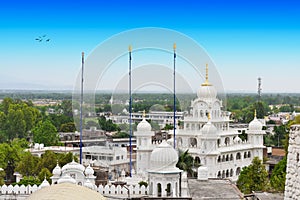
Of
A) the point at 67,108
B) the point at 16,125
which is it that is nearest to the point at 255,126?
the point at 16,125

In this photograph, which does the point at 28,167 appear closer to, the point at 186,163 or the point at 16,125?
the point at 186,163

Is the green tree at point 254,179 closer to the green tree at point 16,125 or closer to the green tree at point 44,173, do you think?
the green tree at point 44,173

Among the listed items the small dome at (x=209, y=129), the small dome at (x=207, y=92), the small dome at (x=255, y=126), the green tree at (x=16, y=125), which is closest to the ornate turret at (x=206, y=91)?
the small dome at (x=207, y=92)

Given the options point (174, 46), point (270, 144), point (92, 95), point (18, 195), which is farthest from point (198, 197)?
point (270, 144)

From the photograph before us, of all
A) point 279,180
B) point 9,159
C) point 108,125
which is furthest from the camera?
point 108,125

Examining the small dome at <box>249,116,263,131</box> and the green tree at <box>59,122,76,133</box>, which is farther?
the green tree at <box>59,122,76,133</box>

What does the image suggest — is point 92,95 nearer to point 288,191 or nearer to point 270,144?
point 288,191

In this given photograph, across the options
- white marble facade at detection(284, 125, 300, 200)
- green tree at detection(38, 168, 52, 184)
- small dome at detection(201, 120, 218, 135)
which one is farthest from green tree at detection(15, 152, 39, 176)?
white marble facade at detection(284, 125, 300, 200)

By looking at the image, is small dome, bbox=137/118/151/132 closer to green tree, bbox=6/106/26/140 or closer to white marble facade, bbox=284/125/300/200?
green tree, bbox=6/106/26/140
